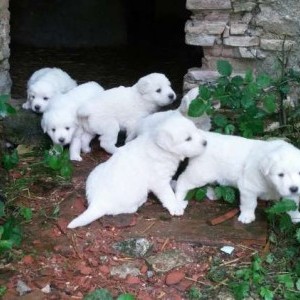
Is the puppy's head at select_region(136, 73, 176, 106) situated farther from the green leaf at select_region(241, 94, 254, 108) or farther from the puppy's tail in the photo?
the puppy's tail

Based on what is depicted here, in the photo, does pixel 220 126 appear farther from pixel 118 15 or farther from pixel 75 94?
pixel 118 15

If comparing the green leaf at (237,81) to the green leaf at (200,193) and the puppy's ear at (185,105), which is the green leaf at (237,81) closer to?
the puppy's ear at (185,105)

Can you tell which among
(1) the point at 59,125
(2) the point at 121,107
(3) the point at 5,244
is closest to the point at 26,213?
(3) the point at 5,244

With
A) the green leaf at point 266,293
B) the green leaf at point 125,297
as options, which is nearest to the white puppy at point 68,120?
the green leaf at point 125,297

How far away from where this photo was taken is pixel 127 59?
26.3 ft

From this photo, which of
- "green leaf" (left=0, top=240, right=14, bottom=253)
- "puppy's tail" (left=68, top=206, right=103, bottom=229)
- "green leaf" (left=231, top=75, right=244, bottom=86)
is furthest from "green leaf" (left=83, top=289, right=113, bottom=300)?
"green leaf" (left=231, top=75, right=244, bottom=86)

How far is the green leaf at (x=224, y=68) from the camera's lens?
5.13m

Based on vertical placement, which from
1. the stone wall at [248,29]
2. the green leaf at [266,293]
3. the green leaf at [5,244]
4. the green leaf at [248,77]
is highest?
the stone wall at [248,29]

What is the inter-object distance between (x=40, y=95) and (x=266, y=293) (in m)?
2.72

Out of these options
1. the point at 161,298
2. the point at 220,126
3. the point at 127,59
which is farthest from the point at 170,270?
the point at 127,59

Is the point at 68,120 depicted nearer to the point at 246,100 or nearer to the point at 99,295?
the point at 246,100

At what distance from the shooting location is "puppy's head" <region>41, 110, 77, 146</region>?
17.3ft

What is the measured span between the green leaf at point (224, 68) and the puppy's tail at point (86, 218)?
1513 mm

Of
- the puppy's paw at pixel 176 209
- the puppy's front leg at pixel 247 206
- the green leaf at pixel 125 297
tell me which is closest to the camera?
the green leaf at pixel 125 297
